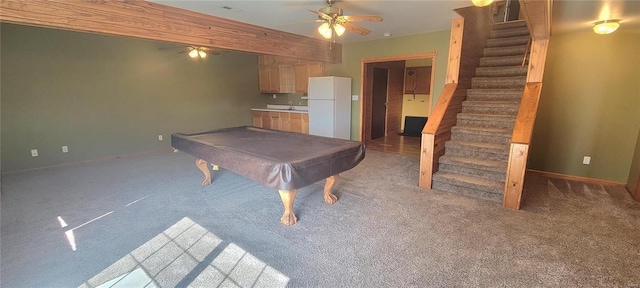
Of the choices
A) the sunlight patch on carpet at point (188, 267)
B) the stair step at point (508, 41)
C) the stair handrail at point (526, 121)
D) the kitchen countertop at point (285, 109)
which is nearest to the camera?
the sunlight patch on carpet at point (188, 267)

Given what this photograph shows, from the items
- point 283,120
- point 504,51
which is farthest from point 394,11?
point 283,120

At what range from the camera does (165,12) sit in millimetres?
3148

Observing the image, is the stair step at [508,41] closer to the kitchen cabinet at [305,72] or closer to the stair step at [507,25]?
the stair step at [507,25]

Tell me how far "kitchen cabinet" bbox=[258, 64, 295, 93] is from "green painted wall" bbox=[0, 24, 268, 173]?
1101 millimetres

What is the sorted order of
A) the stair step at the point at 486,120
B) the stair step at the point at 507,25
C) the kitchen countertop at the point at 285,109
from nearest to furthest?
the stair step at the point at 486,120
the stair step at the point at 507,25
the kitchen countertop at the point at 285,109

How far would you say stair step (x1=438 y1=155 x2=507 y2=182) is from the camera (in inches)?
122

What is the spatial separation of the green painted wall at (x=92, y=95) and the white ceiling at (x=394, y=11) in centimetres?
239

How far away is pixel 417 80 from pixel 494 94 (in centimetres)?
371

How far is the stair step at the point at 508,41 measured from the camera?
4.34m

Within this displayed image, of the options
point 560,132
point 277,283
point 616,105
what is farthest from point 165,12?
point 616,105

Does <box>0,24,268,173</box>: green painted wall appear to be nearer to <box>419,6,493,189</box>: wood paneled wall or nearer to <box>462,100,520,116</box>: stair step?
<box>419,6,493,189</box>: wood paneled wall

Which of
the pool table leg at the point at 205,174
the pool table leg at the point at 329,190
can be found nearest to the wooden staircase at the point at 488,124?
the pool table leg at the point at 329,190

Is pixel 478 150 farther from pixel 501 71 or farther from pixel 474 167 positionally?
pixel 501 71

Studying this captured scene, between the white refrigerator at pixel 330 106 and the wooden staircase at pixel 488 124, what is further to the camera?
the white refrigerator at pixel 330 106
